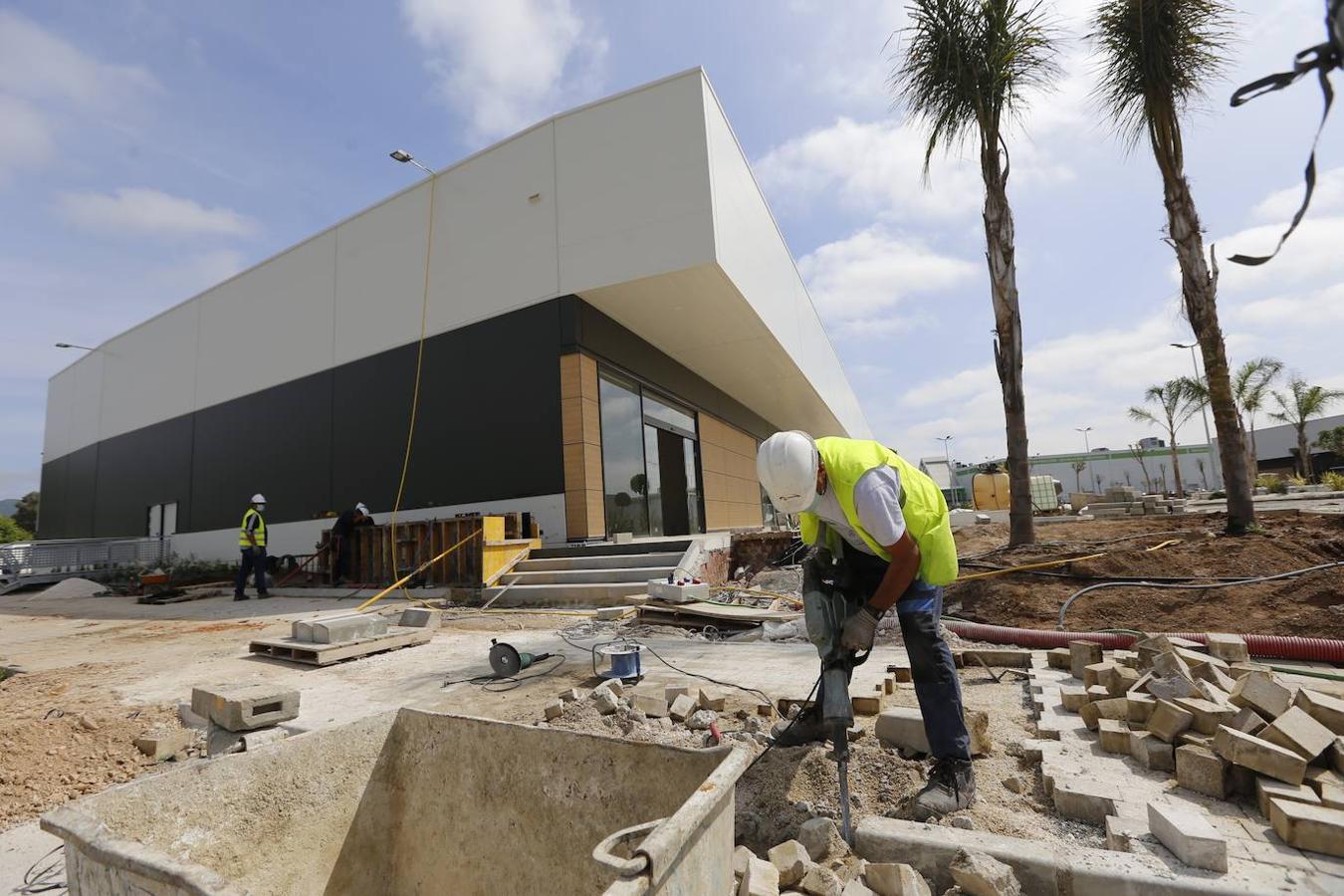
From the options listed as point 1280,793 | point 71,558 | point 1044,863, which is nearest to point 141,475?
point 71,558

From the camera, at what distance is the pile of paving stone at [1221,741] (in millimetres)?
2053

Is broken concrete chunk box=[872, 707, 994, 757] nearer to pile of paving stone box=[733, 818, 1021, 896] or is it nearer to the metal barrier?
pile of paving stone box=[733, 818, 1021, 896]

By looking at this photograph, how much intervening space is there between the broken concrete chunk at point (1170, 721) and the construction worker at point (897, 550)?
85cm

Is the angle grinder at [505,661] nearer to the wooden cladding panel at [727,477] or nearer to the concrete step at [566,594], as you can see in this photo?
the concrete step at [566,594]

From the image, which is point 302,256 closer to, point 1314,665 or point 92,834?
point 92,834

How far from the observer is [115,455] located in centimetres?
2086

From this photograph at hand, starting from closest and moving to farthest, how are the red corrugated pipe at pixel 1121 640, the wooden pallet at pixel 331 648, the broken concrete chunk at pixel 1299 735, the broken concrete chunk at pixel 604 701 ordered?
1. the broken concrete chunk at pixel 1299 735
2. the broken concrete chunk at pixel 604 701
3. the red corrugated pipe at pixel 1121 640
4. the wooden pallet at pixel 331 648

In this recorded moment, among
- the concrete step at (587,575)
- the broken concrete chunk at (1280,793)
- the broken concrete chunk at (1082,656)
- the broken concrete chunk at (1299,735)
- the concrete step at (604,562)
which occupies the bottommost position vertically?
the broken concrete chunk at (1280,793)

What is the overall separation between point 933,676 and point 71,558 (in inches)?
930

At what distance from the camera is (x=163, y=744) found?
3.59 meters

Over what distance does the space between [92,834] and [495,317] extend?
1132 cm

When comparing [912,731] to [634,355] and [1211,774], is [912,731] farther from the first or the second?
[634,355]

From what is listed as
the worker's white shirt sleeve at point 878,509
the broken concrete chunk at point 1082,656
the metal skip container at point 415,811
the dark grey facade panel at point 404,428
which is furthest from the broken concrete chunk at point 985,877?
the dark grey facade panel at point 404,428

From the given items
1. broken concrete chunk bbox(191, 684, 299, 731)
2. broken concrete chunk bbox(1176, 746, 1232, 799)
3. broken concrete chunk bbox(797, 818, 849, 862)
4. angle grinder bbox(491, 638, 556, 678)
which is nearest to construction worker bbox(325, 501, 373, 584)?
angle grinder bbox(491, 638, 556, 678)
